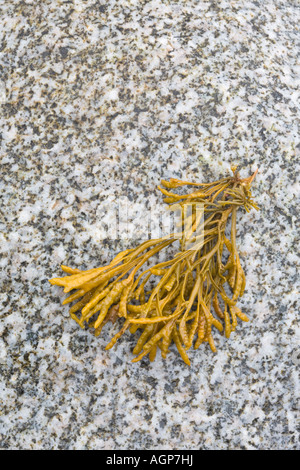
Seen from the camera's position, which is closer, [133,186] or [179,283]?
[179,283]

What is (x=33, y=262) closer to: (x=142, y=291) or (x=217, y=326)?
(x=142, y=291)

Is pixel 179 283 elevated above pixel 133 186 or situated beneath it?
situated beneath
